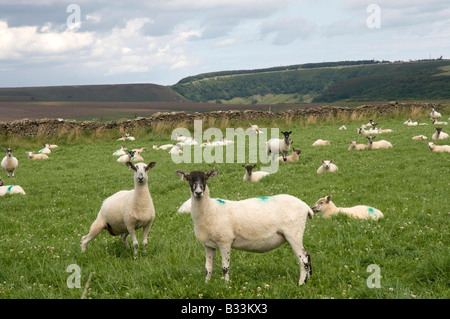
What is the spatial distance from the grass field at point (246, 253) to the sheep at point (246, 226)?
0.46 meters

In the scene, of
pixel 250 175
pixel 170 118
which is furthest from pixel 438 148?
pixel 170 118

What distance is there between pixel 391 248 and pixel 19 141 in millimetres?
30268

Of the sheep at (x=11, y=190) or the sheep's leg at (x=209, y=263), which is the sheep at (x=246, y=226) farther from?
the sheep at (x=11, y=190)

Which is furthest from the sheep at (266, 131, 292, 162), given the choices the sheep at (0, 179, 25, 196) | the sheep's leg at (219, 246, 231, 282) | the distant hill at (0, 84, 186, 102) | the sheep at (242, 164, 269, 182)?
the distant hill at (0, 84, 186, 102)

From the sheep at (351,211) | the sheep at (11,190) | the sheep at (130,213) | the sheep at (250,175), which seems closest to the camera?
the sheep at (130,213)

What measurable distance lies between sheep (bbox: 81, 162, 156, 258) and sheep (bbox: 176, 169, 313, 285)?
226 centimetres

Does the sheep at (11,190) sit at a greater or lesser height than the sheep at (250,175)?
A: lesser

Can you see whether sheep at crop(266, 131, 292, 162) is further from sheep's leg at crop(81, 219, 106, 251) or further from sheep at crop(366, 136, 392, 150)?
sheep's leg at crop(81, 219, 106, 251)

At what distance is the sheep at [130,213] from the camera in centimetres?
813

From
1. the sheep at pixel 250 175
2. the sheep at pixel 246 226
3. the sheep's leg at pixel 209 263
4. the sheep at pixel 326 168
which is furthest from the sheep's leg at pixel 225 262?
the sheep at pixel 326 168

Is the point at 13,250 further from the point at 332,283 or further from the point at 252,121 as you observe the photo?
the point at 252,121

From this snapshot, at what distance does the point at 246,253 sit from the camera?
7.70 metres
